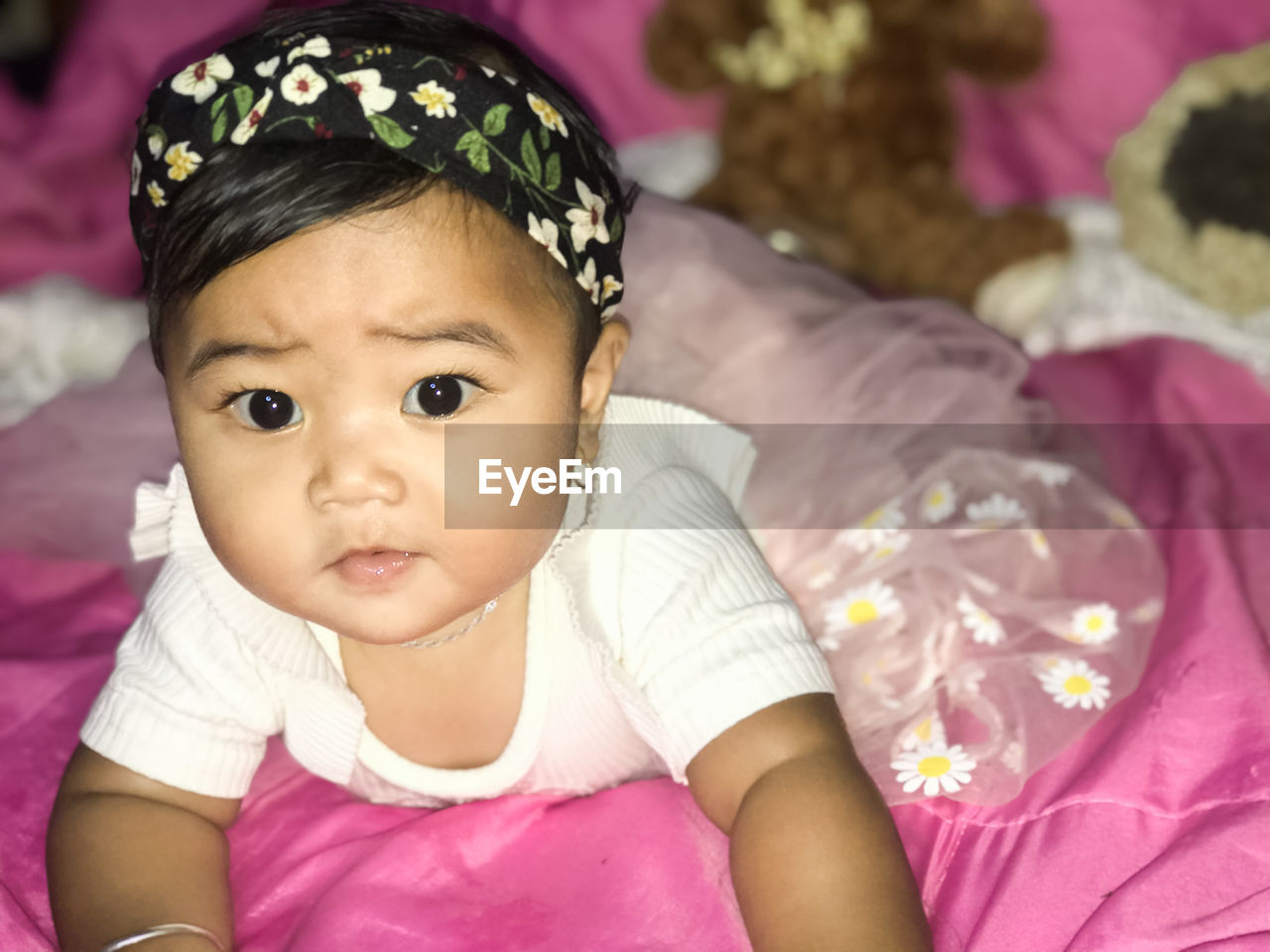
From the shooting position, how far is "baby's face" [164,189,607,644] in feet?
2.15

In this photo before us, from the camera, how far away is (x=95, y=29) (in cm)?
150

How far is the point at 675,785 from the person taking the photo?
0.86 meters

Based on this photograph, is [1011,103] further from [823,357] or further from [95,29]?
[95,29]

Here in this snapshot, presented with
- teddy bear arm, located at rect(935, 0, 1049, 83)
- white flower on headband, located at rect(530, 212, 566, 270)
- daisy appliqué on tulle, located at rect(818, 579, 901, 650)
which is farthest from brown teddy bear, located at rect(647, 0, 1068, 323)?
white flower on headband, located at rect(530, 212, 566, 270)

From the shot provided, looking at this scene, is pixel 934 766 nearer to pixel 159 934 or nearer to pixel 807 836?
pixel 807 836

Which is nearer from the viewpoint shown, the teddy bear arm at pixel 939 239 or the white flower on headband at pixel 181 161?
the white flower on headband at pixel 181 161

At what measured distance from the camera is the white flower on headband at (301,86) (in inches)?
26.6

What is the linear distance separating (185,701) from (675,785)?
1.12 ft

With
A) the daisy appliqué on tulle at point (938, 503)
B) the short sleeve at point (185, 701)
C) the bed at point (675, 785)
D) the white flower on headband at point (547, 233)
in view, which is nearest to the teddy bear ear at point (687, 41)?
the bed at point (675, 785)

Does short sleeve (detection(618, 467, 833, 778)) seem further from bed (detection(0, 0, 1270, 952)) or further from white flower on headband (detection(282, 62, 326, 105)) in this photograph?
white flower on headband (detection(282, 62, 326, 105))

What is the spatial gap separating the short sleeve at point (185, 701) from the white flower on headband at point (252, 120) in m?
0.31

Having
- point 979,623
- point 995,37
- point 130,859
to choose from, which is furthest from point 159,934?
point 995,37

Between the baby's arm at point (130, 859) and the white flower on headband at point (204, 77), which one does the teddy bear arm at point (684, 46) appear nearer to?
the white flower on headband at point (204, 77)

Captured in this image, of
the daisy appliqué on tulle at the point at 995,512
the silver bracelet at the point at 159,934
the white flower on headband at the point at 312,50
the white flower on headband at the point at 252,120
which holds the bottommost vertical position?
the silver bracelet at the point at 159,934
